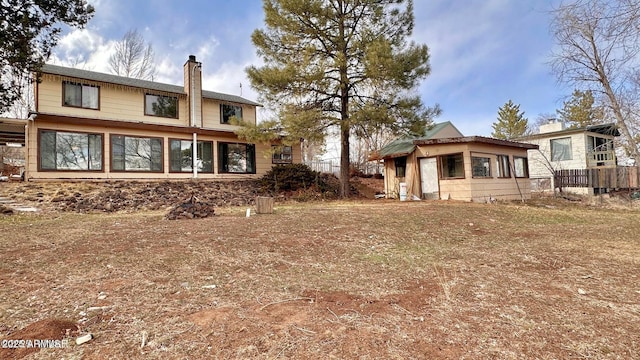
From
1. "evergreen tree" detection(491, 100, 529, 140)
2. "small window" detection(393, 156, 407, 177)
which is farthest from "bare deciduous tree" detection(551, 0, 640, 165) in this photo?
"evergreen tree" detection(491, 100, 529, 140)

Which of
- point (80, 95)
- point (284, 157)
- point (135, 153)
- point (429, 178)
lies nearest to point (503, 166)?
point (429, 178)

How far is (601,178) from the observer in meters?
16.8

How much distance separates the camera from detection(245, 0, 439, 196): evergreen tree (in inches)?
472

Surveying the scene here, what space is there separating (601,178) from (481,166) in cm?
925

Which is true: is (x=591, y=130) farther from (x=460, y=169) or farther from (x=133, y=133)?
(x=133, y=133)

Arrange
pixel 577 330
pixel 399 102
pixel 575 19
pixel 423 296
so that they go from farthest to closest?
pixel 399 102 < pixel 575 19 < pixel 423 296 < pixel 577 330

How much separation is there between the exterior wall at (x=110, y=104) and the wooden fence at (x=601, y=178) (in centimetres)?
2081

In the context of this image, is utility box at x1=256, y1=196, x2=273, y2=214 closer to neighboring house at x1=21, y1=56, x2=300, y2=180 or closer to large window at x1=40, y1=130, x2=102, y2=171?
neighboring house at x1=21, y1=56, x2=300, y2=180

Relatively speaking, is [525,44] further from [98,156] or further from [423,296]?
[98,156]

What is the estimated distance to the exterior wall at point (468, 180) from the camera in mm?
12352

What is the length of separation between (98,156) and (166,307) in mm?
12977

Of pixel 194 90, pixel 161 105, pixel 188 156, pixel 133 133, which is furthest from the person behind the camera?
pixel 194 90

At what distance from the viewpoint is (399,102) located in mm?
12492

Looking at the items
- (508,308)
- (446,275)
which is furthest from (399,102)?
(508,308)
